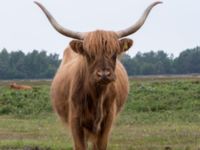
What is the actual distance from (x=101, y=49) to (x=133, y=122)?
13728 millimetres

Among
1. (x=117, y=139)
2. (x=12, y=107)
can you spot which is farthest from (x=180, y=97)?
(x=117, y=139)

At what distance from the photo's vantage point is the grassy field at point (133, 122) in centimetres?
1609

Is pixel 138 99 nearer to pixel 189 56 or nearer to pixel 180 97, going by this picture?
pixel 180 97

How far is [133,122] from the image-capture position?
2342 cm

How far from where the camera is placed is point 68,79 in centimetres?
1178

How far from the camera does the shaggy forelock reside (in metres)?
9.90

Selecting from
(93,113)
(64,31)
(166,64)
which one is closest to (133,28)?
(64,31)

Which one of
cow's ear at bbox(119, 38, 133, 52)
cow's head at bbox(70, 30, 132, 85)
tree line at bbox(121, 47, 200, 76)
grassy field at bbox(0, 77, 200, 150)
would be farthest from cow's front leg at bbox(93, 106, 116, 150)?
tree line at bbox(121, 47, 200, 76)

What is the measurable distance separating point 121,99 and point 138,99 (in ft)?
62.8

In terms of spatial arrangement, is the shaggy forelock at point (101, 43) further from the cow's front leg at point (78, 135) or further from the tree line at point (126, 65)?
the tree line at point (126, 65)

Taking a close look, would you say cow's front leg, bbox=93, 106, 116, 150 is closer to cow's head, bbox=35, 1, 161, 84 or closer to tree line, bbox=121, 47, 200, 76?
cow's head, bbox=35, 1, 161, 84

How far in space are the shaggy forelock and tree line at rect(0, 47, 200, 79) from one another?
3405 inches

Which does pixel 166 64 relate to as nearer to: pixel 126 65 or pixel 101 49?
pixel 126 65

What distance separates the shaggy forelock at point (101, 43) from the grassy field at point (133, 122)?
458 centimetres
